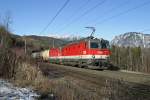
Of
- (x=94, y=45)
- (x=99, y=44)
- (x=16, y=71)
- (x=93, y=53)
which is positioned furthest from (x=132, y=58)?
(x=16, y=71)

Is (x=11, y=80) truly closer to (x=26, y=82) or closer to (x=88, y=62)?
(x=26, y=82)

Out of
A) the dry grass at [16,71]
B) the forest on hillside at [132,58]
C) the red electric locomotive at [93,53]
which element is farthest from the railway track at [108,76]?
the forest on hillside at [132,58]

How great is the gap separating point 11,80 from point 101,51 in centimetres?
1665

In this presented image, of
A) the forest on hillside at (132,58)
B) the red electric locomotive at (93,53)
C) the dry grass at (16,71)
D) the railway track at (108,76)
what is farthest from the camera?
the forest on hillside at (132,58)

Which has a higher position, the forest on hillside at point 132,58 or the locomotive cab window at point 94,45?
the locomotive cab window at point 94,45

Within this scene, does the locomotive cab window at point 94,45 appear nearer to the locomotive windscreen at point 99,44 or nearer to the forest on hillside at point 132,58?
the locomotive windscreen at point 99,44

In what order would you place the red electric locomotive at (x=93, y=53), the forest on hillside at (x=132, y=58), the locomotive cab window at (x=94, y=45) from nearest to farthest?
Result: the red electric locomotive at (x=93, y=53) < the locomotive cab window at (x=94, y=45) < the forest on hillside at (x=132, y=58)

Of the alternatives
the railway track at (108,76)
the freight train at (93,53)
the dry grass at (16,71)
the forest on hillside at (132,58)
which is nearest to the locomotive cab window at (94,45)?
the freight train at (93,53)

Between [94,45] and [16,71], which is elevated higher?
[94,45]

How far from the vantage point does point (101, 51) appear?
2894 cm

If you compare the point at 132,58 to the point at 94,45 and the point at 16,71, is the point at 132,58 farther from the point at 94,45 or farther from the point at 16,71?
the point at 16,71

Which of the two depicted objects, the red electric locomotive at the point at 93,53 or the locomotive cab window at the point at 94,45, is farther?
the locomotive cab window at the point at 94,45

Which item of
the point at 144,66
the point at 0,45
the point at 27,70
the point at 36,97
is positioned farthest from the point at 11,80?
the point at 144,66

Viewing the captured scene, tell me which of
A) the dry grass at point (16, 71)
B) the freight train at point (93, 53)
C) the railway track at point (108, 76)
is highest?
the freight train at point (93, 53)
